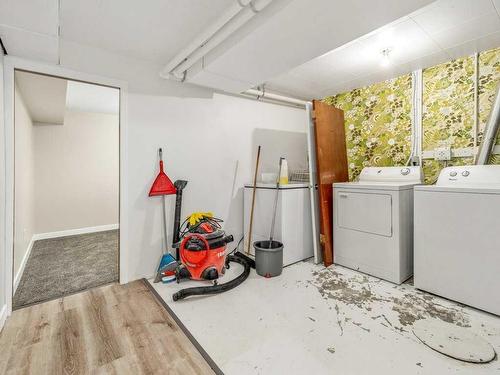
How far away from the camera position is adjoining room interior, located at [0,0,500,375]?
157cm

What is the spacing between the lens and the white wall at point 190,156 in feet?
8.33

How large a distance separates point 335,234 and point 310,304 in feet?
3.59

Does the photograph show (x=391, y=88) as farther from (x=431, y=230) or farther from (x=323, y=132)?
(x=431, y=230)

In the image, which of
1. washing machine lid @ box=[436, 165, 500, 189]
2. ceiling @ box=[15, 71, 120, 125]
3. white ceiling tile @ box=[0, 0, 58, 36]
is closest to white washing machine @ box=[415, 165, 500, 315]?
washing machine lid @ box=[436, 165, 500, 189]

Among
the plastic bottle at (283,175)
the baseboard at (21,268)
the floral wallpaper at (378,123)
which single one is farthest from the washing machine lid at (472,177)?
the baseboard at (21,268)

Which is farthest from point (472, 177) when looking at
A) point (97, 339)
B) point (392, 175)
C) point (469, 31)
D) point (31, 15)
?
point (31, 15)

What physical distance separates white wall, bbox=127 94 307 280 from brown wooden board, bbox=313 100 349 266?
2.90ft

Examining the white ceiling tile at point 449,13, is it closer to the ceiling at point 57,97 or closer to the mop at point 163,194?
the mop at point 163,194

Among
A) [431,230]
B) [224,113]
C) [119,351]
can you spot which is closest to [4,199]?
[119,351]

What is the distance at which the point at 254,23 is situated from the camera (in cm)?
168

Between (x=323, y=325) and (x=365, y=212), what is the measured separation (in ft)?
4.30

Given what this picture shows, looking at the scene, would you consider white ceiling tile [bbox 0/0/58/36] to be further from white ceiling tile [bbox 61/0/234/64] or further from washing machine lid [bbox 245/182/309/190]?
washing machine lid [bbox 245/182/309/190]

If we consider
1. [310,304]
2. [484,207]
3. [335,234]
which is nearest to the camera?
[484,207]

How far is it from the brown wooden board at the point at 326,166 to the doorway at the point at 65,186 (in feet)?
7.58
